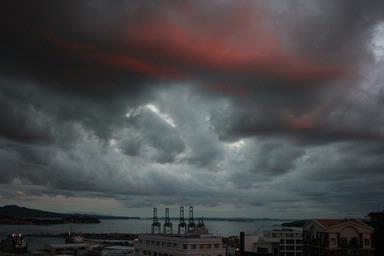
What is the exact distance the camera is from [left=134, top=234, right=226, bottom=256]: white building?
411 ft

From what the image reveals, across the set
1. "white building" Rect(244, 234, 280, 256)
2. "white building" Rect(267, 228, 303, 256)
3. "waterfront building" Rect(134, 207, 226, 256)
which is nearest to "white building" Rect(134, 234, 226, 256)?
"waterfront building" Rect(134, 207, 226, 256)

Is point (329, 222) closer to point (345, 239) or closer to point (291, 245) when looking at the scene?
point (345, 239)

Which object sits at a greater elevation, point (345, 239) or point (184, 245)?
point (345, 239)

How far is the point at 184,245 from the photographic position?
125062mm

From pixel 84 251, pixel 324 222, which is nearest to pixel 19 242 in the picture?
pixel 84 251

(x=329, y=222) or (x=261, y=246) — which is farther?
(x=261, y=246)

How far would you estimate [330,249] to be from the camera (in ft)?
395

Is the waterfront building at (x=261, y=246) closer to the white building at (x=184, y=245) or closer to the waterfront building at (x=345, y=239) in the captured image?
the white building at (x=184, y=245)

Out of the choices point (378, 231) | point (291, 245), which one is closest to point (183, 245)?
point (378, 231)

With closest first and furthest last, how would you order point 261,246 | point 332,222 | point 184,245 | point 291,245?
point 184,245, point 332,222, point 291,245, point 261,246

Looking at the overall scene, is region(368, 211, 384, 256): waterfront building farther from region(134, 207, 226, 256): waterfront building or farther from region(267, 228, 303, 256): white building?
region(134, 207, 226, 256): waterfront building

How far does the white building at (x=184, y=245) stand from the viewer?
125 m

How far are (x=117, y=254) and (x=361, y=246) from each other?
3128 inches

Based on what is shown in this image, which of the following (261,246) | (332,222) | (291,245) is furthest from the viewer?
(261,246)
